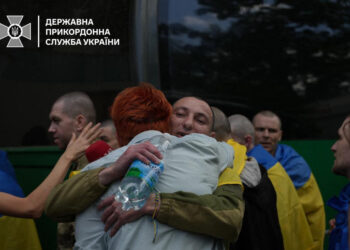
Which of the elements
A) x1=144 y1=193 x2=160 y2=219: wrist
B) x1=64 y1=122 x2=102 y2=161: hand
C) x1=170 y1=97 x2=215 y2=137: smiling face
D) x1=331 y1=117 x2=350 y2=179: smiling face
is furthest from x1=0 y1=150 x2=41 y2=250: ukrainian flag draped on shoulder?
x1=331 y1=117 x2=350 y2=179: smiling face

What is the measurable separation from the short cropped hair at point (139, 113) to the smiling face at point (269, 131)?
2309 millimetres

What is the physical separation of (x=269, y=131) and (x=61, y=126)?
186cm

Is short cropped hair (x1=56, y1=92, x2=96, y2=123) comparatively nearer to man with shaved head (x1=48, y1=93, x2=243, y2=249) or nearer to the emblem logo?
man with shaved head (x1=48, y1=93, x2=243, y2=249)

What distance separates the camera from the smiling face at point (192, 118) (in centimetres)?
243

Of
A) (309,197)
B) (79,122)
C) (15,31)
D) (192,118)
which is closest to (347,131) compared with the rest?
(192,118)

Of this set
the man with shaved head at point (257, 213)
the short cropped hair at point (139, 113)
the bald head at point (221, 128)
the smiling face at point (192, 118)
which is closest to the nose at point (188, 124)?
the smiling face at point (192, 118)

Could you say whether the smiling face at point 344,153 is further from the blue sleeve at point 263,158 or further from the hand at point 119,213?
the hand at point 119,213

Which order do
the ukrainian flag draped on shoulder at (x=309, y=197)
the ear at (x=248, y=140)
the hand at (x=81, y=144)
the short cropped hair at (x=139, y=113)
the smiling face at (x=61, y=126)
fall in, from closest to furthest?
the short cropped hair at (x=139, y=113), the hand at (x=81, y=144), the smiling face at (x=61, y=126), the ear at (x=248, y=140), the ukrainian flag draped on shoulder at (x=309, y=197)

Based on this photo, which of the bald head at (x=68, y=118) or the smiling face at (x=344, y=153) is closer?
the smiling face at (x=344, y=153)

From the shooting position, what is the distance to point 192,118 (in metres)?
2.44

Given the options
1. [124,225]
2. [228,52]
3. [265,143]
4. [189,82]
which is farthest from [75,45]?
[124,225]

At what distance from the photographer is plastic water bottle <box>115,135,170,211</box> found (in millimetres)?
1669

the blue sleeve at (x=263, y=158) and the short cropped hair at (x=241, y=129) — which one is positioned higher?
the short cropped hair at (x=241, y=129)

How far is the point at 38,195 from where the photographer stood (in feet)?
8.22
